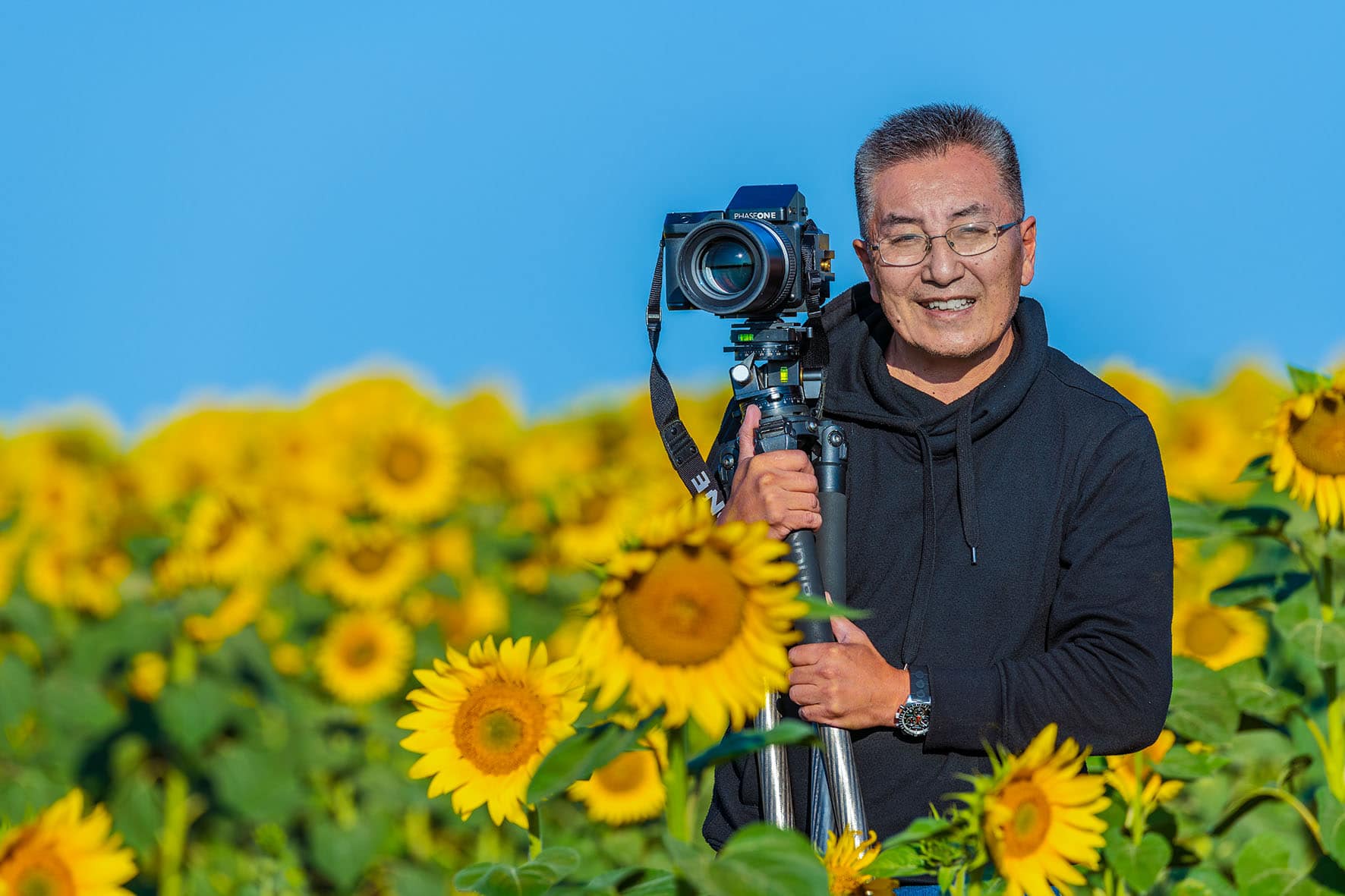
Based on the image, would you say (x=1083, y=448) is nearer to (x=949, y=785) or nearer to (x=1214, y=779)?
(x=949, y=785)

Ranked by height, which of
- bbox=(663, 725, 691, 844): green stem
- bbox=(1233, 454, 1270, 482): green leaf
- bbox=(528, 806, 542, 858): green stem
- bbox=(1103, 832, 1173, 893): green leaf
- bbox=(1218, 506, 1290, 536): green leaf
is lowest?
bbox=(1103, 832, 1173, 893): green leaf

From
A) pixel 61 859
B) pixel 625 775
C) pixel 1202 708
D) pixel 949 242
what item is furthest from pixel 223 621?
pixel 949 242

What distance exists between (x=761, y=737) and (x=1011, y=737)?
95 centimetres

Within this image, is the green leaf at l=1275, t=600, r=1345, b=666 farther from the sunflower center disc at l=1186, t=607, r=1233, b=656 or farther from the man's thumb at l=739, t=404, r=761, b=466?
the sunflower center disc at l=1186, t=607, r=1233, b=656

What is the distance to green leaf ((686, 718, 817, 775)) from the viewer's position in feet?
5.49

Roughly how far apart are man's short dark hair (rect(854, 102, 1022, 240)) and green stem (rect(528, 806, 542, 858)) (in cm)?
116

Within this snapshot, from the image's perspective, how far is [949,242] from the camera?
268 cm

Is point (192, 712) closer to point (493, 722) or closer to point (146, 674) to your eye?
point (146, 674)

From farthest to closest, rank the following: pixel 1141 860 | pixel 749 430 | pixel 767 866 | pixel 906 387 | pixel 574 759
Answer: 1. pixel 1141 860
2. pixel 906 387
3. pixel 749 430
4. pixel 574 759
5. pixel 767 866

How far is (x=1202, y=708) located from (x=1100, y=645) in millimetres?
1167

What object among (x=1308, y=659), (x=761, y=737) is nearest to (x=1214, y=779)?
(x=1308, y=659)

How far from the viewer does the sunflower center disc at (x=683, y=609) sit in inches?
69.4

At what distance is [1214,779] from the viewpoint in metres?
4.37

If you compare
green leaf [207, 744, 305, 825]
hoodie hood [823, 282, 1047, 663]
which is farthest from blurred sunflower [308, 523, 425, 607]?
hoodie hood [823, 282, 1047, 663]
